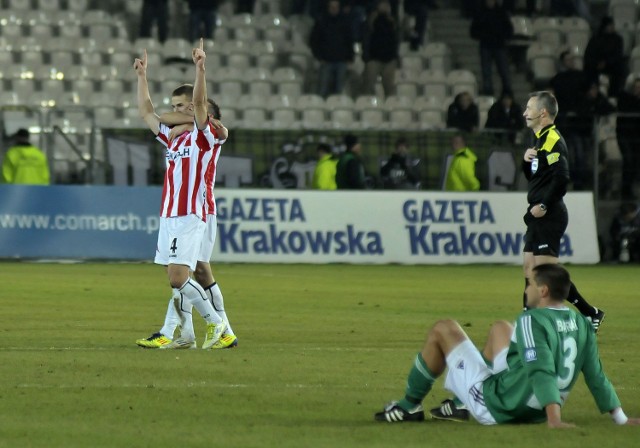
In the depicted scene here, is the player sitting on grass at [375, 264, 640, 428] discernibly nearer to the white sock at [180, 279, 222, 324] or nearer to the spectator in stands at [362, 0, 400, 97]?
the white sock at [180, 279, 222, 324]

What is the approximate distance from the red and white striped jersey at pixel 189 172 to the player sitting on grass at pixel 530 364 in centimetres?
387

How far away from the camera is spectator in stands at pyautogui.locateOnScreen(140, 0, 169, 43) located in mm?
30219

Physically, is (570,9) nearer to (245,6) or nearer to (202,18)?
(245,6)

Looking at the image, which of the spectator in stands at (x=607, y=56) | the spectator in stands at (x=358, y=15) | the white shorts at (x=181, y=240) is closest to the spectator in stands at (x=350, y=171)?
the spectator in stands at (x=358, y=15)

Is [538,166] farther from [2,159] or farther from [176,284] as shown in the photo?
[2,159]

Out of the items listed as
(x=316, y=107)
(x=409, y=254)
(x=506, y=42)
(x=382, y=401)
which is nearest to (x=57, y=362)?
(x=382, y=401)

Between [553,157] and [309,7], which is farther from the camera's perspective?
[309,7]

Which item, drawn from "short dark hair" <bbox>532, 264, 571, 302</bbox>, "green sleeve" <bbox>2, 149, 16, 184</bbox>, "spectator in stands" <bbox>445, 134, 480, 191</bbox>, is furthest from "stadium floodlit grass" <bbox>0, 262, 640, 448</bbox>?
"spectator in stands" <bbox>445, 134, 480, 191</bbox>

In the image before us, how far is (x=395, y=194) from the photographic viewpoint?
23562 mm

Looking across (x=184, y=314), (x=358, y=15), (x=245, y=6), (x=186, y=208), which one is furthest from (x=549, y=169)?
(x=245, y=6)

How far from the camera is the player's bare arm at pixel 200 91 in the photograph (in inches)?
403

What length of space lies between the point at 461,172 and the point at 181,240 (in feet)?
45.8

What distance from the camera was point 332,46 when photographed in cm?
2914

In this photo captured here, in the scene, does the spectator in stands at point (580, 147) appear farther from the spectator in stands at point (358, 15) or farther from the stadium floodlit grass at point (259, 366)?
the spectator in stands at point (358, 15)
